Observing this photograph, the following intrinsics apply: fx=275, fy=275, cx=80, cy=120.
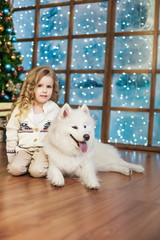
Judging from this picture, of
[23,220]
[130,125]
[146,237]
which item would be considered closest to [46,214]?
[23,220]

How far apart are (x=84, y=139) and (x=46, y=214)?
0.67 meters

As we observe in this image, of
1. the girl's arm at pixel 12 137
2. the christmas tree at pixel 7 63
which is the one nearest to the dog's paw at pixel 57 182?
the girl's arm at pixel 12 137

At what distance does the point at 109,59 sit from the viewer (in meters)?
4.62

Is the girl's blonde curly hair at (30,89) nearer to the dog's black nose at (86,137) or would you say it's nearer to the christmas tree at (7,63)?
the dog's black nose at (86,137)

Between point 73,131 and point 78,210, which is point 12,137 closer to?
point 73,131

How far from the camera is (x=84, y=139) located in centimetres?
179

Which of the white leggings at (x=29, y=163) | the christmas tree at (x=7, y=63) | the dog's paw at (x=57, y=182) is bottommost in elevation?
the dog's paw at (x=57, y=182)

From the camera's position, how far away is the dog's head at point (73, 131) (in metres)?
1.81

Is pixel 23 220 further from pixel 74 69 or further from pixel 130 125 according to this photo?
pixel 74 69

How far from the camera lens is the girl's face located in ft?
7.26

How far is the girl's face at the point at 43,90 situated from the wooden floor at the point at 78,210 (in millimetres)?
648

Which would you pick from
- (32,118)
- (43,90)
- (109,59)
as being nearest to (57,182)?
(32,118)

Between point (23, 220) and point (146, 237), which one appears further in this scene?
point (23, 220)

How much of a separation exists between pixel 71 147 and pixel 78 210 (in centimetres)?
62
